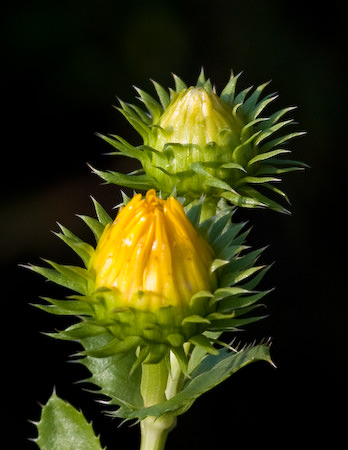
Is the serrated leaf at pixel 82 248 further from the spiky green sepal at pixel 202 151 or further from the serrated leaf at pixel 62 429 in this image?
the serrated leaf at pixel 62 429

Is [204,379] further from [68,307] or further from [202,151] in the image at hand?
[202,151]

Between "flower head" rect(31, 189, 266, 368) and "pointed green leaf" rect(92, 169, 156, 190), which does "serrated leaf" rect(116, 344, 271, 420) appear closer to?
"flower head" rect(31, 189, 266, 368)

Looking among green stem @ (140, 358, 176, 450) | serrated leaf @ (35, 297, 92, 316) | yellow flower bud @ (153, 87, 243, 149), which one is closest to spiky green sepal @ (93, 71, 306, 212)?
yellow flower bud @ (153, 87, 243, 149)

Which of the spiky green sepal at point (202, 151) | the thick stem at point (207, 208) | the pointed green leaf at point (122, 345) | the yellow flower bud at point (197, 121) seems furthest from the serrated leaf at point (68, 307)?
the yellow flower bud at point (197, 121)

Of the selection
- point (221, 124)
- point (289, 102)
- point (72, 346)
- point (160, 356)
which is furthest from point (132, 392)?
point (289, 102)

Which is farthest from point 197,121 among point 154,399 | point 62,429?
point 62,429
